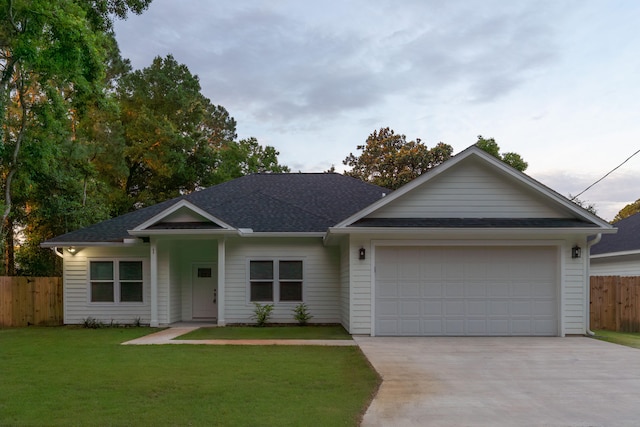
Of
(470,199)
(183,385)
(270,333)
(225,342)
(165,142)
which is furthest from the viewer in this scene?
(165,142)

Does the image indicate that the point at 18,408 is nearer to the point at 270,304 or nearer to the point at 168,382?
the point at 168,382

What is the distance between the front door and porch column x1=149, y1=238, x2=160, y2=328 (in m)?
1.99

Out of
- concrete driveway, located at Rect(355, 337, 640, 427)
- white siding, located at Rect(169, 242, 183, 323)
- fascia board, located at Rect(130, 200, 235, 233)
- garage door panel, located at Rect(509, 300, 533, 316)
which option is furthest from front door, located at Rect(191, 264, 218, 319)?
garage door panel, located at Rect(509, 300, 533, 316)

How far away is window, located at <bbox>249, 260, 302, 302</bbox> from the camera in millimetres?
16203

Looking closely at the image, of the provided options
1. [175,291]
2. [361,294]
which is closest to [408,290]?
[361,294]

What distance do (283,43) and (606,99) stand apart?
38.3 feet

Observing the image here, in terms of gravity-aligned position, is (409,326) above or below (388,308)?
below

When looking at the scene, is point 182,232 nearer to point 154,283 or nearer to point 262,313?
point 154,283

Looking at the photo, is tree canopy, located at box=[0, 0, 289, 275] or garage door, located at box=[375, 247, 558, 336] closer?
garage door, located at box=[375, 247, 558, 336]

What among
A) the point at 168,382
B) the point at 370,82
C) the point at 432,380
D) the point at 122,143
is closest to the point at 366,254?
the point at 432,380

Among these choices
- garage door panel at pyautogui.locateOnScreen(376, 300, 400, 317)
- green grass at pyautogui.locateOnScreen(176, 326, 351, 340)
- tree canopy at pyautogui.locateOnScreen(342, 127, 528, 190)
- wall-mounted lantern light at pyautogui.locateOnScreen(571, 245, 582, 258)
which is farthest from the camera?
tree canopy at pyautogui.locateOnScreen(342, 127, 528, 190)

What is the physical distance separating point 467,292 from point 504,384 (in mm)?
5731

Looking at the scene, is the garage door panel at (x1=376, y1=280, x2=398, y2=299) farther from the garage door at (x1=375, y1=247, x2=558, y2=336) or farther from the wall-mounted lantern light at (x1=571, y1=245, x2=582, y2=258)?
the wall-mounted lantern light at (x1=571, y1=245, x2=582, y2=258)

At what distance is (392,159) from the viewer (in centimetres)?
3956
